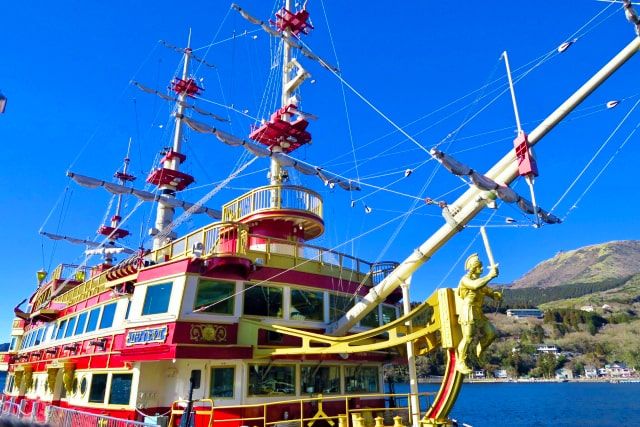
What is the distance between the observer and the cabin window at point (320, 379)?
15151 millimetres

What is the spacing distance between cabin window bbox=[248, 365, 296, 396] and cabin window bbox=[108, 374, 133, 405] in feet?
13.6

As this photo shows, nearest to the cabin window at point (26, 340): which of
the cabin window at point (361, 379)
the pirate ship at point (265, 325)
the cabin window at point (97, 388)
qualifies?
the pirate ship at point (265, 325)

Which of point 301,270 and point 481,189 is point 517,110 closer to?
point 481,189

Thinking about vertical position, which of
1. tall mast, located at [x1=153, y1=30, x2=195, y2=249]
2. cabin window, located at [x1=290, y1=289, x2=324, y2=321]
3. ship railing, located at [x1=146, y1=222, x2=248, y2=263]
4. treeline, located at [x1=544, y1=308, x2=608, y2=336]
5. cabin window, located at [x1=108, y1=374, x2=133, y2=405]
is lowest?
cabin window, located at [x1=108, y1=374, x2=133, y2=405]

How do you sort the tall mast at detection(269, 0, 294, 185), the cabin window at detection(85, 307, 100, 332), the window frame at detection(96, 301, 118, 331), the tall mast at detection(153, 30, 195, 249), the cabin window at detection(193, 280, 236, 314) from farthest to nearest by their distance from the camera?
the tall mast at detection(153, 30, 195, 249) → the tall mast at detection(269, 0, 294, 185) → the cabin window at detection(85, 307, 100, 332) → the window frame at detection(96, 301, 118, 331) → the cabin window at detection(193, 280, 236, 314)

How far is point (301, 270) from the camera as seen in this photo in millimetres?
16266

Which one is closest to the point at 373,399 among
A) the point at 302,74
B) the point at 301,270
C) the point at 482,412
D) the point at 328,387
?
the point at 328,387

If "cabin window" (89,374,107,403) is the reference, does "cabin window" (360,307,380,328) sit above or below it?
above

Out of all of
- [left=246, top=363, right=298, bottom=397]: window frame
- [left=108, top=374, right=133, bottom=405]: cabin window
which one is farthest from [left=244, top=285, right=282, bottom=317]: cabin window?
[left=108, top=374, right=133, bottom=405]: cabin window

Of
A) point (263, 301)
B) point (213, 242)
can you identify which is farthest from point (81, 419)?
point (213, 242)

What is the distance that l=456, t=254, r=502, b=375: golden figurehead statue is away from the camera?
1034 centimetres

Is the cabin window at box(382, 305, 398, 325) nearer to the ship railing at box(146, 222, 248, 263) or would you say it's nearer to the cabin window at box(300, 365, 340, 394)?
the cabin window at box(300, 365, 340, 394)

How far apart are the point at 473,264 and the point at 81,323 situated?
18230 millimetres

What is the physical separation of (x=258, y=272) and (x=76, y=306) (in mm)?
12396
